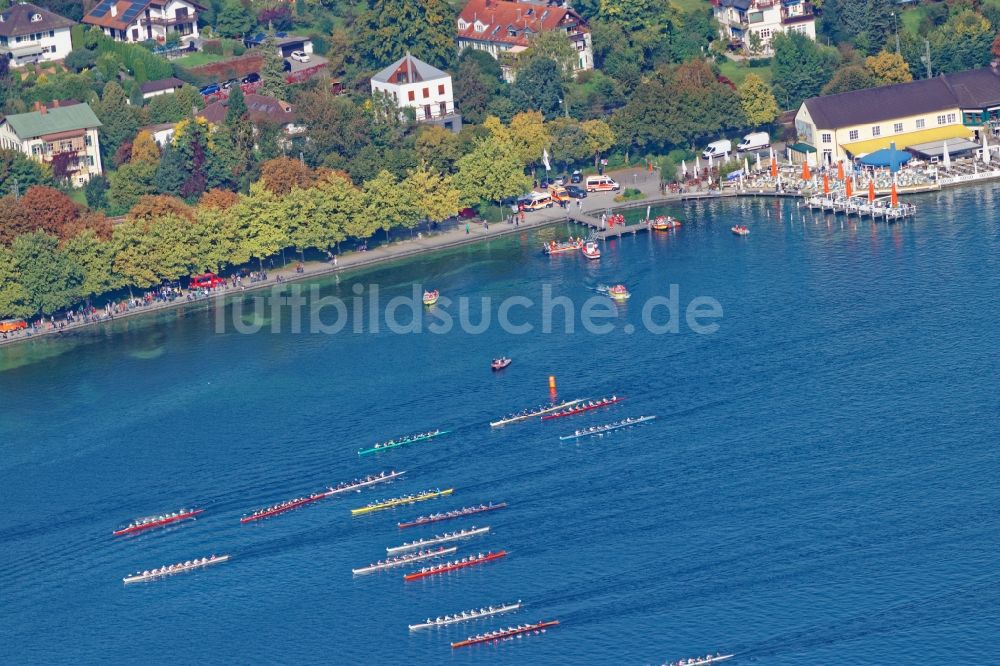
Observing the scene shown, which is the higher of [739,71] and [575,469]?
[739,71]

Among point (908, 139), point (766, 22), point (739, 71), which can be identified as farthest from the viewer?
point (766, 22)

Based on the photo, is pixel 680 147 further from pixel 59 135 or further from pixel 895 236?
pixel 59 135

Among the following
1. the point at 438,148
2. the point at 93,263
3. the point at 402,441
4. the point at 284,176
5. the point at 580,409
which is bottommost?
the point at 402,441

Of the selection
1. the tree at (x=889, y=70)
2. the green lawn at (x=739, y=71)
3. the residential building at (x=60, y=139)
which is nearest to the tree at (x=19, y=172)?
the residential building at (x=60, y=139)

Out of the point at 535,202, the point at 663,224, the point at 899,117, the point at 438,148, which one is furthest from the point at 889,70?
the point at 438,148

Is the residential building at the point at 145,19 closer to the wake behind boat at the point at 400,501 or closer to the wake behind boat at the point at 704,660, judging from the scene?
the wake behind boat at the point at 400,501

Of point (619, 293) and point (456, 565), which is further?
point (619, 293)

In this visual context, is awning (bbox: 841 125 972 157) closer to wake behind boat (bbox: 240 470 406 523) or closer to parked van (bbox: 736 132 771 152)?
parked van (bbox: 736 132 771 152)

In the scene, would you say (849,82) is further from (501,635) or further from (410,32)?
(501,635)
